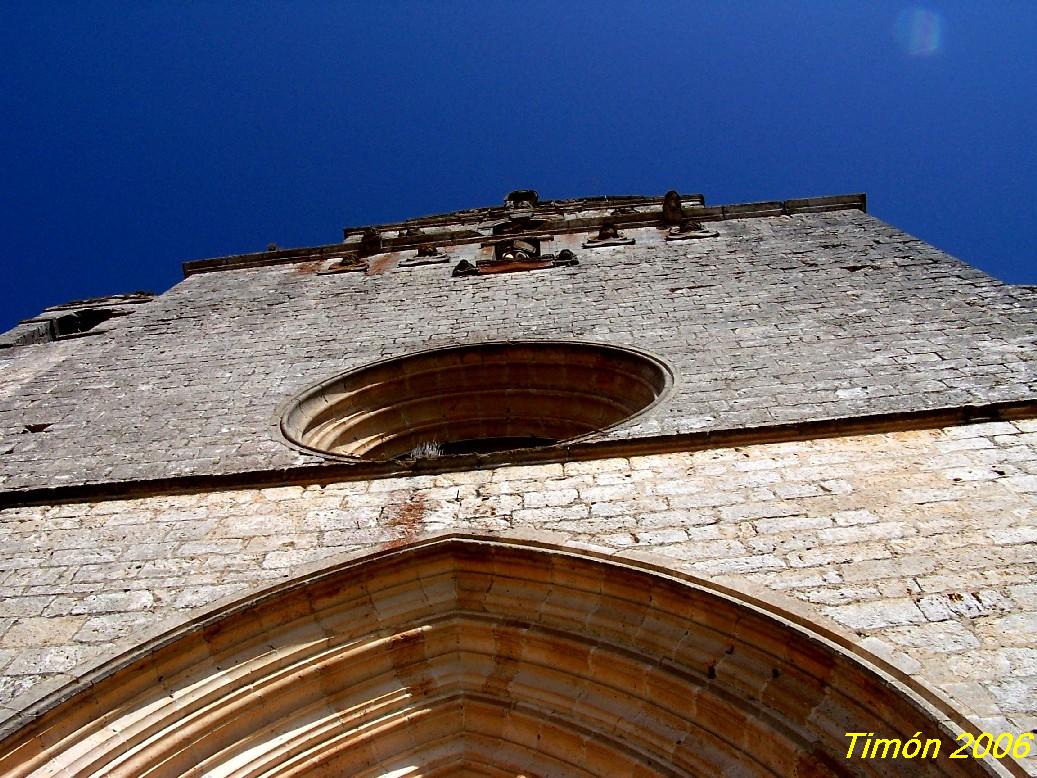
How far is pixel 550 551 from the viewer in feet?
13.6

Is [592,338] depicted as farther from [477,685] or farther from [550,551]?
[477,685]

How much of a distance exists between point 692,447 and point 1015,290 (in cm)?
329

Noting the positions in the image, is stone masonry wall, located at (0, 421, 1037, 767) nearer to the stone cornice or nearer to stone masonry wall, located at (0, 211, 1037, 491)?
stone masonry wall, located at (0, 211, 1037, 491)

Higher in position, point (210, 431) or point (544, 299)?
point (544, 299)

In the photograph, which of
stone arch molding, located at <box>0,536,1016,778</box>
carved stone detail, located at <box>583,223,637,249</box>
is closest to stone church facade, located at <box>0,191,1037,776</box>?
stone arch molding, located at <box>0,536,1016,778</box>

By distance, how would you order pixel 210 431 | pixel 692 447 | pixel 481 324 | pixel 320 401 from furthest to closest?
pixel 481 324 < pixel 320 401 < pixel 210 431 < pixel 692 447

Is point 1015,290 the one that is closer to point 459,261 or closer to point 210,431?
point 459,261

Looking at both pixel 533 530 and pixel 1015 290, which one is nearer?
pixel 533 530

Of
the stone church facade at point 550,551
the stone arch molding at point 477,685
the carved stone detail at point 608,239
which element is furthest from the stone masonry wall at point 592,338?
the stone arch molding at point 477,685

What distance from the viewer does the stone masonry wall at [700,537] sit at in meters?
3.45

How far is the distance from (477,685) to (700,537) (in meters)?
1.21

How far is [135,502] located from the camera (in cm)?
502

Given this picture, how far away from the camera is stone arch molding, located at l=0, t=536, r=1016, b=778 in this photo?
3.43 m

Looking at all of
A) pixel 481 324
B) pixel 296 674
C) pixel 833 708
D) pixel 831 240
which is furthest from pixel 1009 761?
pixel 831 240
